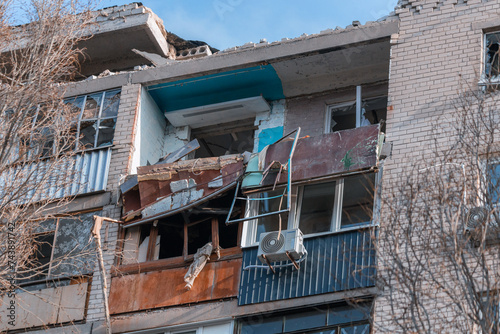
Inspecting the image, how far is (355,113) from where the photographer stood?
56.0ft

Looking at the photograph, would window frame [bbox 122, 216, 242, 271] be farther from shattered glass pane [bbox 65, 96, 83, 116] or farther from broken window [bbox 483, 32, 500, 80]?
broken window [bbox 483, 32, 500, 80]

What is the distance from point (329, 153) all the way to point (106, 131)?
4439mm

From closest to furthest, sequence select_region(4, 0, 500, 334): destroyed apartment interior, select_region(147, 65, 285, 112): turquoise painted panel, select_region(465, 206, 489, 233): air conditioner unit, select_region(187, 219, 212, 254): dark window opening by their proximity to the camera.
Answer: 1. select_region(465, 206, 489, 233): air conditioner unit
2. select_region(4, 0, 500, 334): destroyed apartment interior
3. select_region(187, 219, 212, 254): dark window opening
4. select_region(147, 65, 285, 112): turquoise painted panel

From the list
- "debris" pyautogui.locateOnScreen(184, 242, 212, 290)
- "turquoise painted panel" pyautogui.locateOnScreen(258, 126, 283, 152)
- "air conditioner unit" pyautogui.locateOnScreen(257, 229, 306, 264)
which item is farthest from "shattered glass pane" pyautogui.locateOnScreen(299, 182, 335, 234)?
"turquoise painted panel" pyautogui.locateOnScreen(258, 126, 283, 152)

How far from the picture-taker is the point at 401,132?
14.9m

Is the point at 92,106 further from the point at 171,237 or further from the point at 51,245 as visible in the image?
the point at 171,237

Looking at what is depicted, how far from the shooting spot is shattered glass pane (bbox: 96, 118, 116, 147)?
56.7 feet

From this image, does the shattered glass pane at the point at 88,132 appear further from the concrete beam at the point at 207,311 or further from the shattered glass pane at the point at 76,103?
the concrete beam at the point at 207,311

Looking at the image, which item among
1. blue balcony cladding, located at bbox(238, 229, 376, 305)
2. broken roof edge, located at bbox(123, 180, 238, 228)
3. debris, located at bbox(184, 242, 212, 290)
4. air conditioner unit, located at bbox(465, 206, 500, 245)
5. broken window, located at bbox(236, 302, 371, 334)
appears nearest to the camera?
air conditioner unit, located at bbox(465, 206, 500, 245)

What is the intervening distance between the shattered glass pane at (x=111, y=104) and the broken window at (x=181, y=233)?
2486mm

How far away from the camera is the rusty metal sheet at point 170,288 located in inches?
572

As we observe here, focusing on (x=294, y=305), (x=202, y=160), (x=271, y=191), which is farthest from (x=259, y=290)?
(x=202, y=160)

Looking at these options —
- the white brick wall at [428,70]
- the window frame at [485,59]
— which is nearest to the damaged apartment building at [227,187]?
the white brick wall at [428,70]

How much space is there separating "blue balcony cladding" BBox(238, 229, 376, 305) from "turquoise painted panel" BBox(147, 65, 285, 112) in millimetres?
3886
